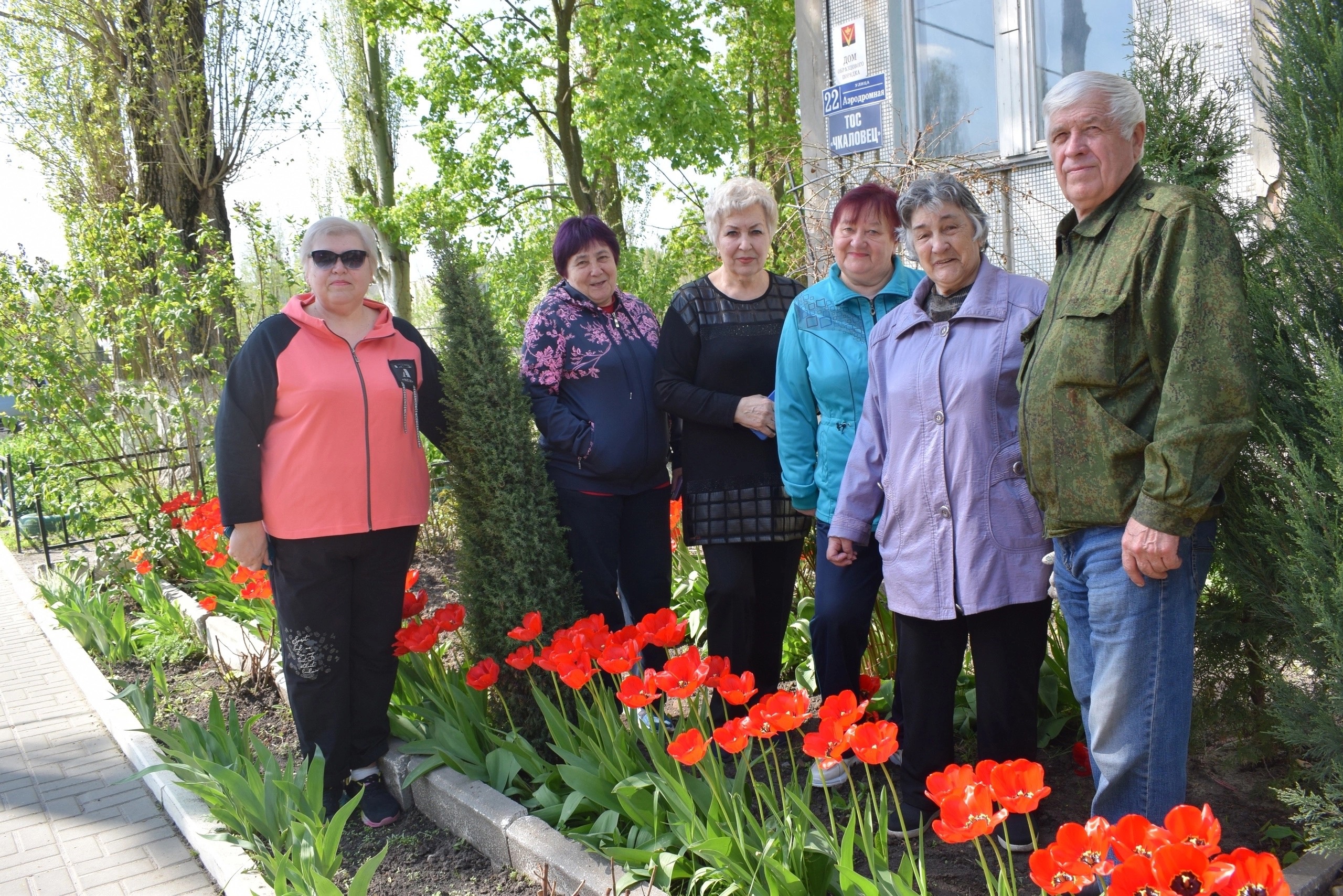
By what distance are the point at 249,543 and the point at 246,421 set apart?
402 mm

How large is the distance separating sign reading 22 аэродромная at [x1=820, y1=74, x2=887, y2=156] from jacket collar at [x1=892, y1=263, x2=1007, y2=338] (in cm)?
473

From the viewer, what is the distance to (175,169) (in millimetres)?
10805

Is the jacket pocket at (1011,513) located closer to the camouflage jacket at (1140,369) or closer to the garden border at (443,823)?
the camouflage jacket at (1140,369)

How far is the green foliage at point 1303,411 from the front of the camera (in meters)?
2.10

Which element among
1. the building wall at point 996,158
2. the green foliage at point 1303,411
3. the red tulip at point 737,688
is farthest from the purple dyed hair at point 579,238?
the green foliage at point 1303,411

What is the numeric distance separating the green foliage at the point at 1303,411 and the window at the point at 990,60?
3808 millimetres

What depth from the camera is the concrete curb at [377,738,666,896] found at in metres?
2.62

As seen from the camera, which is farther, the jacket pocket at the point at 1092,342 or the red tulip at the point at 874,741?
the jacket pocket at the point at 1092,342

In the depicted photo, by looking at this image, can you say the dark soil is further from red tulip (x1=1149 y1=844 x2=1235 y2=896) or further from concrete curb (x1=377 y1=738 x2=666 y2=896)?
red tulip (x1=1149 y1=844 x2=1235 y2=896)

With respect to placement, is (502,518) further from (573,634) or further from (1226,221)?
(1226,221)

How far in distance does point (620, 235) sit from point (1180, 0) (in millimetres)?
9715

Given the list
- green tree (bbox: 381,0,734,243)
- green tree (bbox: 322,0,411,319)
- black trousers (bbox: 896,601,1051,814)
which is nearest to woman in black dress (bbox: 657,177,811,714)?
black trousers (bbox: 896,601,1051,814)

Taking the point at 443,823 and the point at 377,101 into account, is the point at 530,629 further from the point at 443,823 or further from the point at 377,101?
the point at 377,101

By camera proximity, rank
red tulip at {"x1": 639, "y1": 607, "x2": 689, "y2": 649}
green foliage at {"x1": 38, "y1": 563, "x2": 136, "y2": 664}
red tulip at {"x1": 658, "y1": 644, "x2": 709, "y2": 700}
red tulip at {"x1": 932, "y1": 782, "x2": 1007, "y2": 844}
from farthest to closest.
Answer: green foliage at {"x1": 38, "y1": 563, "x2": 136, "y2": 664} → red tulip at {"x1": 639, "y1": 607, "x2": 689, "y2": 649} → red tulip at {"x1": 658, "y1": 644, "x2": 709, "y2": 700} → red tulip at {"x1": 932, "y1": 782, "x2": 1007, "y2": 844}
